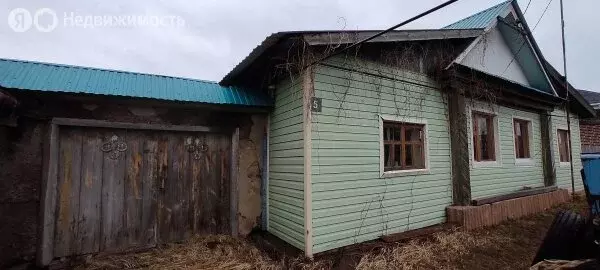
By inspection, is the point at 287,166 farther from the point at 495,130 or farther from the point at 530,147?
the point at 530,147

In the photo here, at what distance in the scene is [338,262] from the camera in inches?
179

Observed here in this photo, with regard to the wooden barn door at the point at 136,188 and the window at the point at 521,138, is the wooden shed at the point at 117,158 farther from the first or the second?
the window at the point at 521,138

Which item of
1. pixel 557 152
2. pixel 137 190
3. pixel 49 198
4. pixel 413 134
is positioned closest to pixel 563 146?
pixel 557 152

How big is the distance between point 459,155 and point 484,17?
3891 mm

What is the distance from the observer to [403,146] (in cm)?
589

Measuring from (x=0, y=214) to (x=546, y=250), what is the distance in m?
7.20

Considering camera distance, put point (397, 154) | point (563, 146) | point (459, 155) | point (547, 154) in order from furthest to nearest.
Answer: point (563, 146) → point (547, 154) → point (459, 155) → point (397, 154)

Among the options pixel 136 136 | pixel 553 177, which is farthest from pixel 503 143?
pixel 136 136

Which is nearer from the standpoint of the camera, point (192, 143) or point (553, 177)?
point (192, 143)

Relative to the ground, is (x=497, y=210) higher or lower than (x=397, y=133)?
lower

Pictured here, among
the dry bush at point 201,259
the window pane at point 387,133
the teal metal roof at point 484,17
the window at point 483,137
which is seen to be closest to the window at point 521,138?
the window at point 483,137

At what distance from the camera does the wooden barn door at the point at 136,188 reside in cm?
453

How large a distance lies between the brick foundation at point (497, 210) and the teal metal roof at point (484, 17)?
13.5 ft

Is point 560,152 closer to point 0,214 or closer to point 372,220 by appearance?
point 372,220
